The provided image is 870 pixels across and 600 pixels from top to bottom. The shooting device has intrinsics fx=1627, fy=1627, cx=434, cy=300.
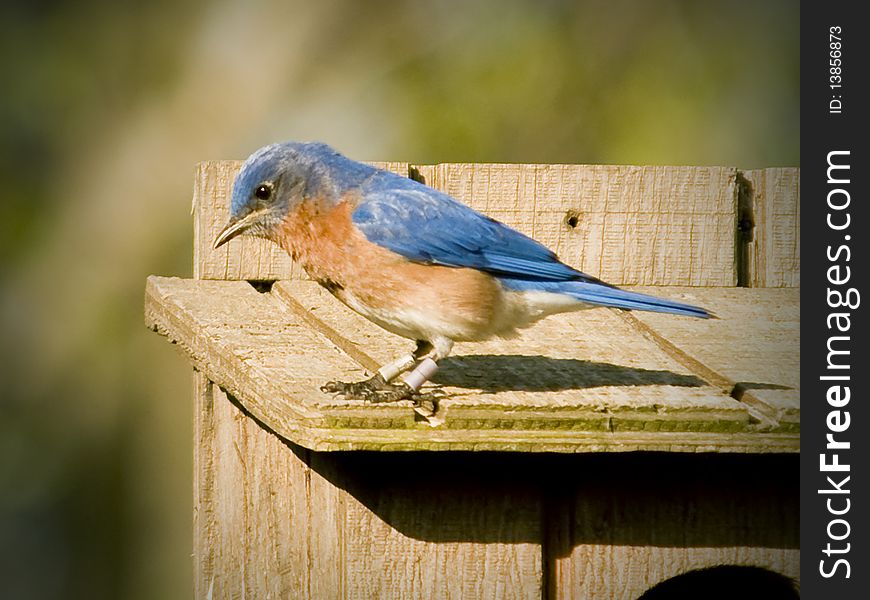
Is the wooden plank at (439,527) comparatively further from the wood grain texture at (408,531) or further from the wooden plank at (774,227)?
the wooden plank at (774,227)

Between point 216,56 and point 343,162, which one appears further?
point 216,56

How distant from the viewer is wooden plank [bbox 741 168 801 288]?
211 inches

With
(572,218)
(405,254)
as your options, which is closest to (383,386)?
(405,254)

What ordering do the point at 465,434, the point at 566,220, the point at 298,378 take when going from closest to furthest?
the point at 465,434 → the point at 298,378 → the point at 566,220

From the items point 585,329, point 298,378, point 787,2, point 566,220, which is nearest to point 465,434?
point 298,378

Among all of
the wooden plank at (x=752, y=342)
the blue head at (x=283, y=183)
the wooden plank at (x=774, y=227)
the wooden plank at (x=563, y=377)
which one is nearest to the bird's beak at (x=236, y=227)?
the blue head at (x=283, y=183)

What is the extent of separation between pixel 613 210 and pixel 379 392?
167cm

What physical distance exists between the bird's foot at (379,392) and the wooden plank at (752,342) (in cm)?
78

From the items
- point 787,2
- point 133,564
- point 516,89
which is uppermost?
point 787,2

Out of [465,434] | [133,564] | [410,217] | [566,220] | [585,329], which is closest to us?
[465,434]

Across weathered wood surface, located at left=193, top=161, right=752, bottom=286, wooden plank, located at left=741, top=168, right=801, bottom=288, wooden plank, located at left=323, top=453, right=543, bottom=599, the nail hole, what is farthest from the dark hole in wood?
wooden plank, located at left=741, top=168, right=801, bottom=288

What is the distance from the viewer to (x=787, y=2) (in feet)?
24.1
